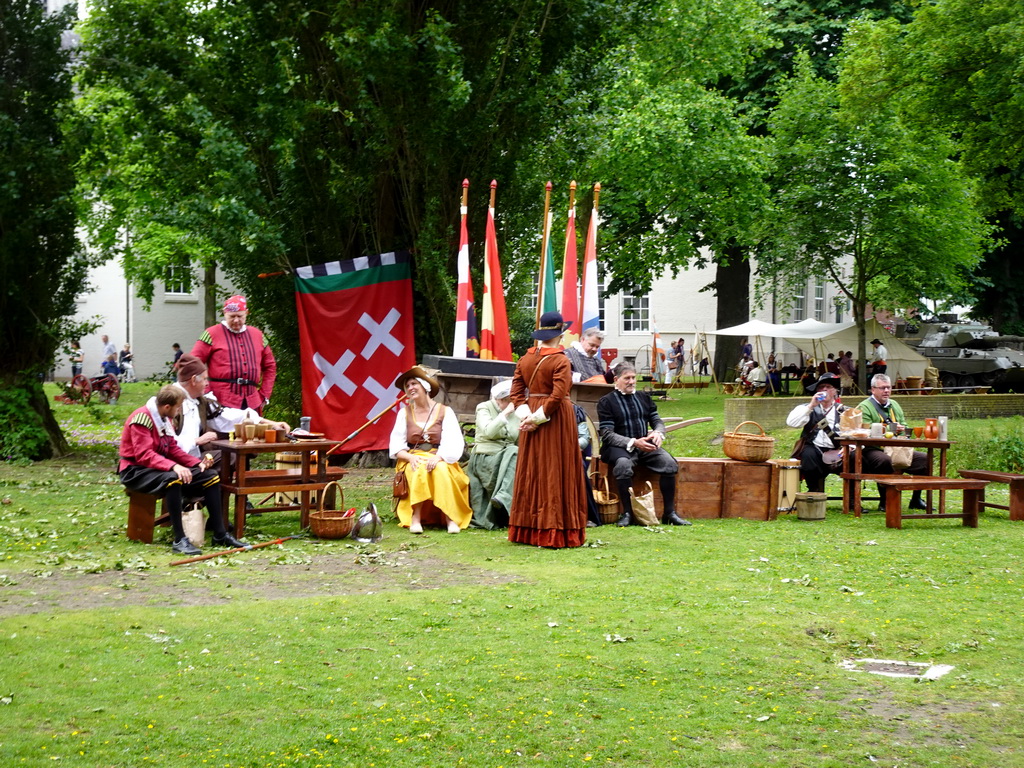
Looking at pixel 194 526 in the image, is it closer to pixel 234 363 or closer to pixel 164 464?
pixel 164 464

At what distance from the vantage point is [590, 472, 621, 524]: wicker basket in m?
10.8

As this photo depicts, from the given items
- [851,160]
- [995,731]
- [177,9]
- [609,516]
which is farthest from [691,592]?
[851,160]

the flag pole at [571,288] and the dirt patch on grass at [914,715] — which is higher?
the flag pole at [571,288]

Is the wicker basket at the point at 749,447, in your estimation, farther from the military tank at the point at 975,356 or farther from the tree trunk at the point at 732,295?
the military tank at the point at 975,356

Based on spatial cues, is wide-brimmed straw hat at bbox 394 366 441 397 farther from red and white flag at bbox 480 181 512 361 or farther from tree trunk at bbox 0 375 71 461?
tree trunk at bbox 0 375 71 461

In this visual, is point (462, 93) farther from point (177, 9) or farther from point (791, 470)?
point (791, 470)

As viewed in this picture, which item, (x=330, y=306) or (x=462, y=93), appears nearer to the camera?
(x=462, y=93)

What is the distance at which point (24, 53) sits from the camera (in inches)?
619

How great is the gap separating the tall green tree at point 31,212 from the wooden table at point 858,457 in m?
10.7

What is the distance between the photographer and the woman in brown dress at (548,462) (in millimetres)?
9281

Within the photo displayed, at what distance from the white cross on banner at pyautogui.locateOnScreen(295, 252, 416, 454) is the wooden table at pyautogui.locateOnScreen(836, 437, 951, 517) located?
5.81 m

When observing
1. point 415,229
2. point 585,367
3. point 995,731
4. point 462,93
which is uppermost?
point 462,93

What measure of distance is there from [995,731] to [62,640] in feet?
14.4

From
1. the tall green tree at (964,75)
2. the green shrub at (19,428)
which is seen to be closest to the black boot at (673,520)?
the tall green tree at (964,75)
